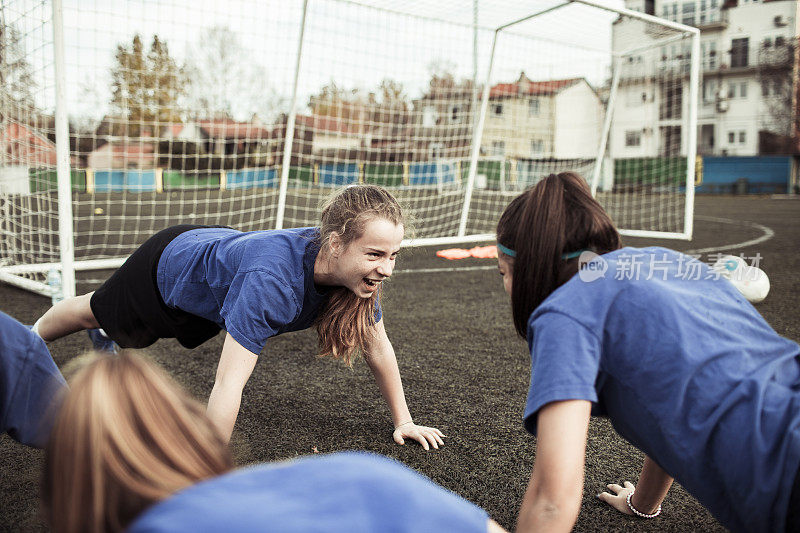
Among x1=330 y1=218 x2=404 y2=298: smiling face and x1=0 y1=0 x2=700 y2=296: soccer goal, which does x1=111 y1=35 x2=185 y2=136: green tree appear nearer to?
x1=0 y1=0 x2=700 y2=296: soccer goal

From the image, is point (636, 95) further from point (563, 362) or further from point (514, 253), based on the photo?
point (563, 362)

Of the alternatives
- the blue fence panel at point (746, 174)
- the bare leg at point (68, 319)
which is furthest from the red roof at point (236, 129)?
the blue fence panel at point (746, 174)

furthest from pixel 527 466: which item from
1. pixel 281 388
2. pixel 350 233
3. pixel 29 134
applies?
pixel 29 134

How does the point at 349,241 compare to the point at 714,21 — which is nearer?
the point at 349,241

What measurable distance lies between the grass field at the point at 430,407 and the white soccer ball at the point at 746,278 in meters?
0.10

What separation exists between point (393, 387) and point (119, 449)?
1763 mm

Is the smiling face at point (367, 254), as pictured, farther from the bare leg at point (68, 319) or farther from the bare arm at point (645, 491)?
the bare leg at point (68, 319)

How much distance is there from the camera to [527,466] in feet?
7.36

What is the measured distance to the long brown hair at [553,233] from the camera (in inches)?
52.6

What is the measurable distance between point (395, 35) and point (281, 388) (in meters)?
6.09

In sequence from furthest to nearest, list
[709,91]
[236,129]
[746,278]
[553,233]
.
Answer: [709,91] < [236,129] < [746,278] < [553,233]

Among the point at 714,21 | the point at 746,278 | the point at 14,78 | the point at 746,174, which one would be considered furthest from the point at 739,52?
the point at 14,78

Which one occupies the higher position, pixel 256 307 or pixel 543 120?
pixel 543 120

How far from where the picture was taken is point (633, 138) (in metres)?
38.3
